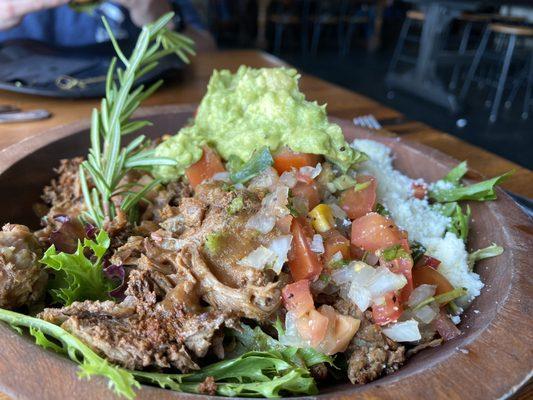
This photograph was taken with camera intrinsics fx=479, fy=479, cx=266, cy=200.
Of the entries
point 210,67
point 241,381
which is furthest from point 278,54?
point 241,381

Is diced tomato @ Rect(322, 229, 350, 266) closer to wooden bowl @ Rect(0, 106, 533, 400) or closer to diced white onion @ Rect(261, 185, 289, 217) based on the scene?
diced white onion @ Rect(261, 185, 289, 217)

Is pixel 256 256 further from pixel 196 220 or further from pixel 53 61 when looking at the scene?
pixel 53 61

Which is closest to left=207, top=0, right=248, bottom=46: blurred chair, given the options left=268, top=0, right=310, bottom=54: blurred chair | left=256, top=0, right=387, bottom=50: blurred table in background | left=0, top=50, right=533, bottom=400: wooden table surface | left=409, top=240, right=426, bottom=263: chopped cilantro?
left=256, top=0, right=387, bottom=50: blurred table in background

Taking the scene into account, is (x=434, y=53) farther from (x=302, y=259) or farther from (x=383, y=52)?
(x=302, y=259)

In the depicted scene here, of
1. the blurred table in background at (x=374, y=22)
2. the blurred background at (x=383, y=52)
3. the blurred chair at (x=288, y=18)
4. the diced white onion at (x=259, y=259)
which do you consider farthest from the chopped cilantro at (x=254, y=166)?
the blurred table in background at (x=374, y=22)

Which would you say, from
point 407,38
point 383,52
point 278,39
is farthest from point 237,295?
point 383,52

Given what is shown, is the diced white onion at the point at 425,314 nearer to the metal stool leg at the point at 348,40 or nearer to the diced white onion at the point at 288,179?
the diced white onion at the point at 288,179
